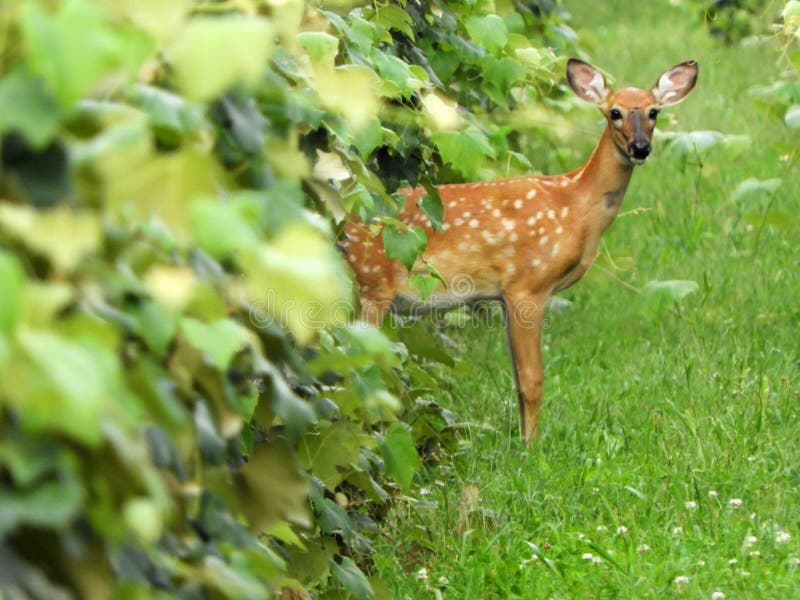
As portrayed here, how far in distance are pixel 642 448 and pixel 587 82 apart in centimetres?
185

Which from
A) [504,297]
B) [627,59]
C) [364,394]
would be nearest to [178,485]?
[364,394]

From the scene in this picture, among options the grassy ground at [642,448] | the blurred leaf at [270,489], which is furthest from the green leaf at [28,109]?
the grassy ground at [642,448]

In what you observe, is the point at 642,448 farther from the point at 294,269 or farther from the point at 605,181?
the point at 294,269

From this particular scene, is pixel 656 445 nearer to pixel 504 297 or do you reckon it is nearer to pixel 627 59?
pixel 504 297

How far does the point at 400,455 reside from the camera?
12.2 feet

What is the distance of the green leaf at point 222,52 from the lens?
1.60 metres

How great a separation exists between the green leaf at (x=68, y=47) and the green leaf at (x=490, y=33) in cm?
339

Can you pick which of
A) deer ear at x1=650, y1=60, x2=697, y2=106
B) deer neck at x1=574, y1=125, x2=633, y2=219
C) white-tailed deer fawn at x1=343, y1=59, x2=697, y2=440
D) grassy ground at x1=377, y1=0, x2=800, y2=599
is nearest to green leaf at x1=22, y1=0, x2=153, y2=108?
grassy ground at x1=377, y1=0, x2=800, y2=599

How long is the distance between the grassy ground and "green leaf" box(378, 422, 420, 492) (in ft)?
1.72

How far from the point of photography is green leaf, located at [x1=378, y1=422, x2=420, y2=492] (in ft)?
12.1

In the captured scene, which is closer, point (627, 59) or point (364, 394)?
point (364, 394)

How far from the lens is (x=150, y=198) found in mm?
1728

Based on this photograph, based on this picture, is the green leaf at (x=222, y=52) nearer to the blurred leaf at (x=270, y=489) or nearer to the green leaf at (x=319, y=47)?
the blurred leaf at (x=270, y=489)

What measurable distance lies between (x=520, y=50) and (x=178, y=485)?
12.1 feet
